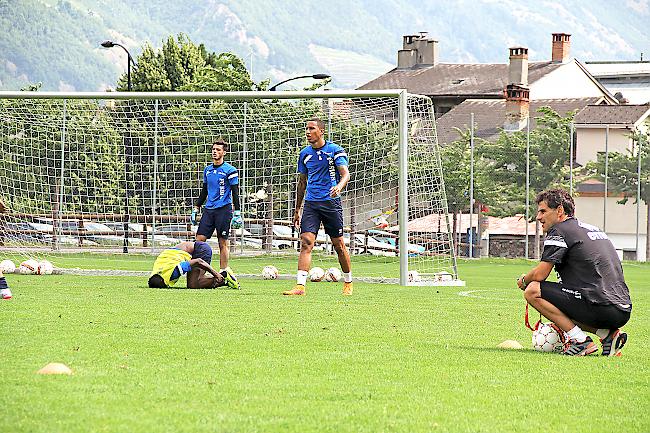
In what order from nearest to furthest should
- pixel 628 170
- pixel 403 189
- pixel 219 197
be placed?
pixel 219 197 → pixel 403 189 → pixel 628 170

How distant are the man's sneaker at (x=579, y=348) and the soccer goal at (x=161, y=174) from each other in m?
14.0

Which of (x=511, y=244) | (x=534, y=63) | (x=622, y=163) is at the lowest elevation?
(x=511, y=244)

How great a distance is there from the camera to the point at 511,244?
42094 millimetres

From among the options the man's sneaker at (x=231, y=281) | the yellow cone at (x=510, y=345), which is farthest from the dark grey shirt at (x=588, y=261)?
the man's sneaker at (x=231, y=281)

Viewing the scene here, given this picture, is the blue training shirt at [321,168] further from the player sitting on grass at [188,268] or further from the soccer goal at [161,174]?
the soccer goal at [161,174]

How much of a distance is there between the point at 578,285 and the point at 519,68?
5819cm

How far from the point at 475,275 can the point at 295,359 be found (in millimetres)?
17832

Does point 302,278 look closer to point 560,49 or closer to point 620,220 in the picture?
point 620,220

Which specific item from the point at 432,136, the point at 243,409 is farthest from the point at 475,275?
the point at 243,409

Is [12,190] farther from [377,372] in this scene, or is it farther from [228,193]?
[377,372]

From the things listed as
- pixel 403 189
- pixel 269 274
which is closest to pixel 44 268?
pixel 269 274

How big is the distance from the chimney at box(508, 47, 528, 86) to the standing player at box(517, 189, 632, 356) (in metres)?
57.8

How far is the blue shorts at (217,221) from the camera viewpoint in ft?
60.3

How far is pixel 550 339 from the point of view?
32.9 feet
